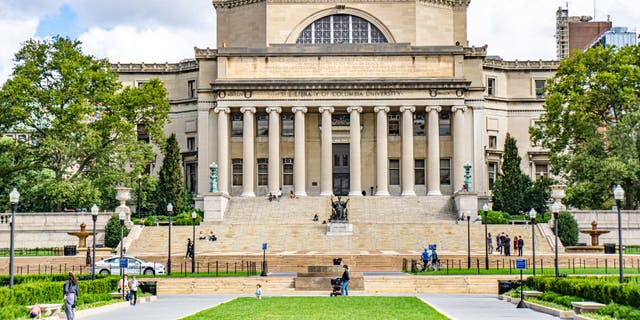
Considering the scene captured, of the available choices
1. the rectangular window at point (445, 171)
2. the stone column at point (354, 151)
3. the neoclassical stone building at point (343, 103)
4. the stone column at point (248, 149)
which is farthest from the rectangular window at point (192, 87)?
the rectangular window at point (445, 171)

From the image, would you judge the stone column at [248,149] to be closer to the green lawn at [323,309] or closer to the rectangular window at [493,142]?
the rectangular window at [493,142]

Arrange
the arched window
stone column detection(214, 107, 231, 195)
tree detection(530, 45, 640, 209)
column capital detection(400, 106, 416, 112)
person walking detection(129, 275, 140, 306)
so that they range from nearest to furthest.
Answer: person walking detection(129, 275, 140, 306)
tree detection(530, 45, 640, 209)
column capital detection(400, 106, 416, 112)
stone column detection(214, 107, 231, 195)
the arched window

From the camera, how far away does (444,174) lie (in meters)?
85.1

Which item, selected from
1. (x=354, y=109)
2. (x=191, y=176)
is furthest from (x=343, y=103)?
(x=191, y=176)

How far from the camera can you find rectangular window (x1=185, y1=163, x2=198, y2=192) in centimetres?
9019

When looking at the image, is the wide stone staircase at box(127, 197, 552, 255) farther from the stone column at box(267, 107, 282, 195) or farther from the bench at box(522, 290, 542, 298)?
the bench at box(522, 290, 542, 298)

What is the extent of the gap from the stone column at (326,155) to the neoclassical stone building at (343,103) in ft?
0.28

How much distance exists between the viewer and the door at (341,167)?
86062 mm

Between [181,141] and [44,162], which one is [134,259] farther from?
[181,141]

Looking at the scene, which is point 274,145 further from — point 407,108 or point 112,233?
point 112,233

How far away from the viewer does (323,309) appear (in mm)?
33188

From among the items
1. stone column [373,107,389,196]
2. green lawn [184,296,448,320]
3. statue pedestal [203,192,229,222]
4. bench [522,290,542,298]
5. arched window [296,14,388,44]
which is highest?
arched window [296,14,388,44]

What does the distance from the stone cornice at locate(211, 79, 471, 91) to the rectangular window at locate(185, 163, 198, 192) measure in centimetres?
1090

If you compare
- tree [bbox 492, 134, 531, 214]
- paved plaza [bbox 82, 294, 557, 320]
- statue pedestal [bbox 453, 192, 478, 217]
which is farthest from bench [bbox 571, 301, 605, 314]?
tree [bbox 492, 134, 531, 214]
